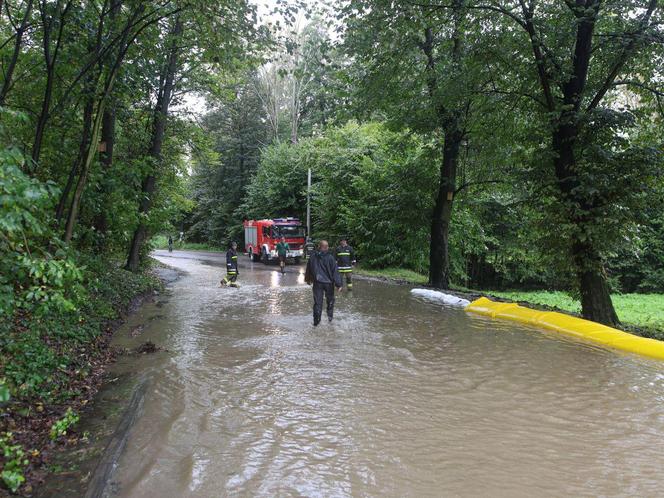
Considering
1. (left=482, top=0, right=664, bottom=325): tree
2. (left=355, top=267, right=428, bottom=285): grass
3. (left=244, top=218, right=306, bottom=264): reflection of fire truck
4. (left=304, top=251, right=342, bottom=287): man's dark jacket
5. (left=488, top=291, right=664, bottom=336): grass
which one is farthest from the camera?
(left=244, top=218, right=306, bottom=264): reflection of fire truck

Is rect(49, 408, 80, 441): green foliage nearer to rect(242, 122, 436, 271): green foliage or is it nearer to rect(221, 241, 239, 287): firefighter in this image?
rect(221, 241, 239, 287): firefighter

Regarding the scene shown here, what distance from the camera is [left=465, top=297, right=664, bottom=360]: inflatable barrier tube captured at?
784 centimetres

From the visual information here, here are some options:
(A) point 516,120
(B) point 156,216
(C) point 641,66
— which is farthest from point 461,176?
(B) point 156,216

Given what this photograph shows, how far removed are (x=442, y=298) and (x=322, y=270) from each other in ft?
16.3

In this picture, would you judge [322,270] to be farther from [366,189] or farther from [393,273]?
[366,189]

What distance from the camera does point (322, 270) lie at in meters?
10.4

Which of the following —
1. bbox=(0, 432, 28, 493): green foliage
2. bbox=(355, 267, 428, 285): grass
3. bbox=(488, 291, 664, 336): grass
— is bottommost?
bbox=(488, 291, 664, 336): grass

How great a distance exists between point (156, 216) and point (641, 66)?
1439 cm

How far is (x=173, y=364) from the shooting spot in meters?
7.36

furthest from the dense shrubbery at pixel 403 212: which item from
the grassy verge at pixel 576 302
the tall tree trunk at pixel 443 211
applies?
the grassy verge at pixel 576 302

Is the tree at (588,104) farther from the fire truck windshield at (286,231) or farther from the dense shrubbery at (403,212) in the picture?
the fire truck windshield at (286,231)

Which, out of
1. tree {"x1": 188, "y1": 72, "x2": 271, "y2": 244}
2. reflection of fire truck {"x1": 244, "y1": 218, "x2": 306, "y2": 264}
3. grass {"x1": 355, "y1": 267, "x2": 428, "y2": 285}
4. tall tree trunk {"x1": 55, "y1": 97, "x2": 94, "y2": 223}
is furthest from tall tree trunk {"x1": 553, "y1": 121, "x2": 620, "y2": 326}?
tree {"x1": 188, "y1": 72, "x2": 271, "y2": 244}

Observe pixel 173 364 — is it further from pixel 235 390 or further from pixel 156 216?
pixel 156 216

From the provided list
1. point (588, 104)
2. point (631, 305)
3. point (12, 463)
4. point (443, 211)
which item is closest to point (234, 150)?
point (443, 211)
